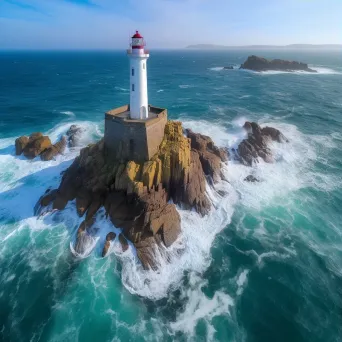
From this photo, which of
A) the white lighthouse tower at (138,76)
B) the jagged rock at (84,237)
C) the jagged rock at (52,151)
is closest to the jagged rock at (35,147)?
the jagged rock at (52,151)

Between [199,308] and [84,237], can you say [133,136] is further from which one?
[199,308]

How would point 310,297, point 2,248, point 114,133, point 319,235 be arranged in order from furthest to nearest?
1. point 114,133
2. point 319,235
3. point 2,248
4. point 310,297

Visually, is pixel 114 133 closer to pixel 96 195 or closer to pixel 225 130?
pixel 96 195

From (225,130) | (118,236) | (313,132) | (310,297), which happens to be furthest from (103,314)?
(313,132)

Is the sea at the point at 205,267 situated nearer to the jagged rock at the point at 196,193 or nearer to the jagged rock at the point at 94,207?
the jagged rock at the point at 196,193

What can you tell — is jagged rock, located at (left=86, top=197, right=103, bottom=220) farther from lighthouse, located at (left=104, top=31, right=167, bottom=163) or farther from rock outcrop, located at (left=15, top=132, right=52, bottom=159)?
rock outcrop, located at (left=15, top=132, right=52, bottom=159)

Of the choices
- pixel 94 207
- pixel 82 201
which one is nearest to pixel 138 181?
pixel 94 207
